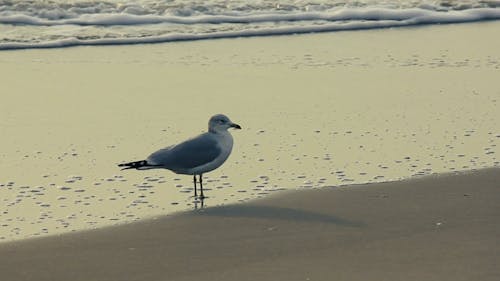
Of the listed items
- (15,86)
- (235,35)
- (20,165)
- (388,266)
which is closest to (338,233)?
(388,266)

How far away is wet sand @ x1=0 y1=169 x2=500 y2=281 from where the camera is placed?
629cm

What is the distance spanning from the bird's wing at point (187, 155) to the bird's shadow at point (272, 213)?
0.43 meters

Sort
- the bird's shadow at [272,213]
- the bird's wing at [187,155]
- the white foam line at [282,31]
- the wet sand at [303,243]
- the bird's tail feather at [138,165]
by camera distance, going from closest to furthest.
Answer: the wet sand at [303,243], the bird's shadow at [272,213], the bird's tail feather at [138,165], the bird's wing at [187,155], the white foam line at [282,31]

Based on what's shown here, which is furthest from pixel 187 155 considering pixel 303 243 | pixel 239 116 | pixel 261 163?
pixel 239 116

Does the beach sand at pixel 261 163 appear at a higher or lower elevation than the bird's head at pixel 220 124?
lower

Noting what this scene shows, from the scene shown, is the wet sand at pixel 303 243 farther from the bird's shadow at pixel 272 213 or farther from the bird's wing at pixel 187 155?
the bird's wing at pixel 187 155

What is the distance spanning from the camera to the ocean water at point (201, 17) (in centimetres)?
1421

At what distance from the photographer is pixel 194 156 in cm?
798

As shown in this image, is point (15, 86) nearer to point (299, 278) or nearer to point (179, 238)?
point (179, 238)

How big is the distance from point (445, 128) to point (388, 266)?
3380 mm

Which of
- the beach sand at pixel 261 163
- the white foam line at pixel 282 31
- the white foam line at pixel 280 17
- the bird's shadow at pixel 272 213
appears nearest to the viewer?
the beach sand at pixel 261 163

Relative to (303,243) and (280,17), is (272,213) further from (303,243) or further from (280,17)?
(280,17)

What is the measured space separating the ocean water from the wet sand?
6.53 metres

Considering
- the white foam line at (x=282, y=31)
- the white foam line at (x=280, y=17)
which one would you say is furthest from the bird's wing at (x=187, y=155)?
the white foam line at (x=280, y=17)
